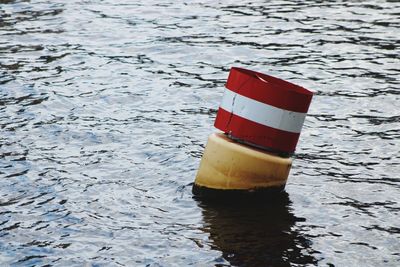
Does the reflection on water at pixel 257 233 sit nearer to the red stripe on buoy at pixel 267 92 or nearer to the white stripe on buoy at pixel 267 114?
the white stripe on buoy at pixel 267 114

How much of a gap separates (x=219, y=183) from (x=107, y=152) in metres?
1.84

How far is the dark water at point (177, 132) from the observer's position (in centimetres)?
711

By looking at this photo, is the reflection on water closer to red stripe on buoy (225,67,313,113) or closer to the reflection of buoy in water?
the reflection of buoy in water

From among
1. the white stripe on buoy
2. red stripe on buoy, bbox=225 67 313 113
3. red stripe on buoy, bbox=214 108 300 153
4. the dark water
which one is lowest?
the dark water

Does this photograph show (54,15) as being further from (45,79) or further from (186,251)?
(186,251)

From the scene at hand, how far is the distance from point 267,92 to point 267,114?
0.20 meters

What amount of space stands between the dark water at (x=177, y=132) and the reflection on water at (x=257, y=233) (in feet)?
0.06

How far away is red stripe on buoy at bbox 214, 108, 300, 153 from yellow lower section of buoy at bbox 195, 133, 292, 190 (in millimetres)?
73

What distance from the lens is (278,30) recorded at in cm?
1479

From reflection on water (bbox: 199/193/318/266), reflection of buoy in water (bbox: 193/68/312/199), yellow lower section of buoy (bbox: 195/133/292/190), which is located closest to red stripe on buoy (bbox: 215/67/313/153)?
reflection of buoy in water (bbox: 193/68/312/199)

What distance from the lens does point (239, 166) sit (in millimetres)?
7762

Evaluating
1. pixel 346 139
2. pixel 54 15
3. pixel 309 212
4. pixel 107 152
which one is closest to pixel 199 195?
pixel 309 212

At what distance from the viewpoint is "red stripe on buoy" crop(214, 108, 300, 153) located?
7723 millimetres

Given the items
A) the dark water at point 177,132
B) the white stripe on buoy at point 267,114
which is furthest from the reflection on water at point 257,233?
the white stripe on buoy at point 267,114
